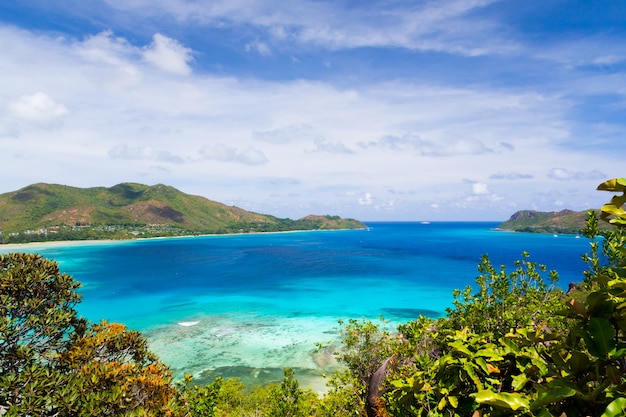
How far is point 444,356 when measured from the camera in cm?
390

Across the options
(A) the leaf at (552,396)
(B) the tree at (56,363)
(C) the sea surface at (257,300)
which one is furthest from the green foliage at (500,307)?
(C) the sea surface at (257,300)

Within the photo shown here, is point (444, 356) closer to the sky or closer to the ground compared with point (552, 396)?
closer to the ground

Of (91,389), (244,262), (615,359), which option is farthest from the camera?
(244,262)

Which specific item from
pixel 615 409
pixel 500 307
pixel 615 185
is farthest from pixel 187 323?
pixel 615 185

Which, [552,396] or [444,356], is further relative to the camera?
[444,356]

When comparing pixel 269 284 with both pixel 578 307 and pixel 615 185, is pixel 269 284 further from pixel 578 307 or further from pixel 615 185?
pixel 615 185

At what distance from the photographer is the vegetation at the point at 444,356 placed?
291 cm

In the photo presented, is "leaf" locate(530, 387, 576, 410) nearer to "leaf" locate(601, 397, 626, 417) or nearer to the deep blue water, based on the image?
"leaf" locate(601, 397, 626, 417)

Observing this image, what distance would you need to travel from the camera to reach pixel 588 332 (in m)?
2.96

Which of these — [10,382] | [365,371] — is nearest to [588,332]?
[10,382]

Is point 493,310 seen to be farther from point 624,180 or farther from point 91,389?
point 91,389

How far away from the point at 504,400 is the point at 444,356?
1.08m

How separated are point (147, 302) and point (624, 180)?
251 ft

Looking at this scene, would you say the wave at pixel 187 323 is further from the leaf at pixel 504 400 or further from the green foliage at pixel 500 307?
the leaf at pixel 504 400
